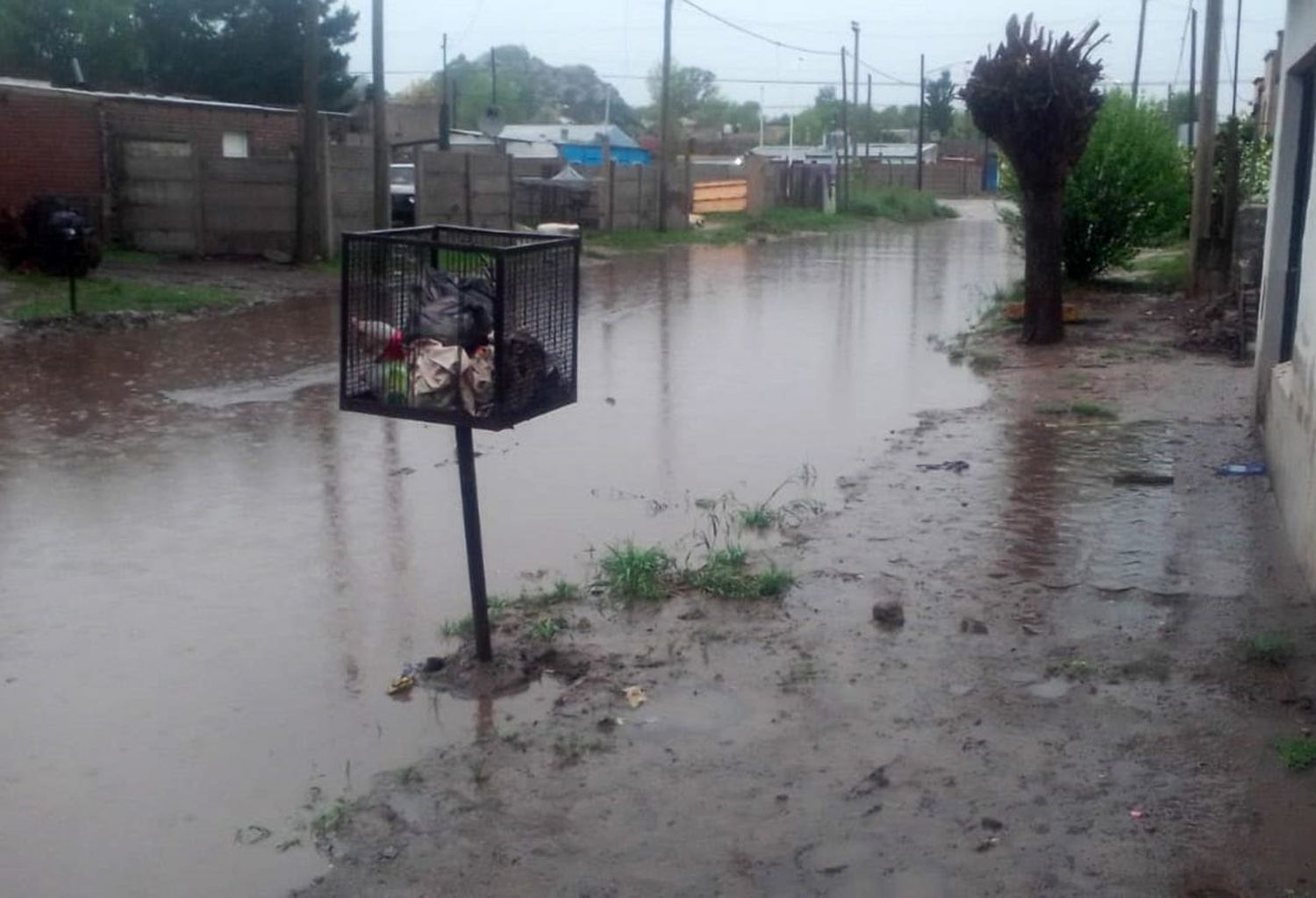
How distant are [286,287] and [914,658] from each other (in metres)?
16.9

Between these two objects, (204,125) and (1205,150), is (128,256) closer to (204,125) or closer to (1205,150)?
(204,125)

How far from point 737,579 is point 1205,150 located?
1474 centimetres

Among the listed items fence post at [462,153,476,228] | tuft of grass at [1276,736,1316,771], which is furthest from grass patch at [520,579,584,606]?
fence post at [462,153,476,228]

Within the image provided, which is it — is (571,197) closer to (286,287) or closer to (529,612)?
(286,287)

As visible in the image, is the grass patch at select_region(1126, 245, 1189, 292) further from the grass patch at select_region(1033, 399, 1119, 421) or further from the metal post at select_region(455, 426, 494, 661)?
the metal post at select_region(455, 426, 494, 661)

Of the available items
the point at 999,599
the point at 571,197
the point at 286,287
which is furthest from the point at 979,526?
the point at 571,197

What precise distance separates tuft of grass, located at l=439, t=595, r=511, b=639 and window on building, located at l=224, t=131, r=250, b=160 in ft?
75.4

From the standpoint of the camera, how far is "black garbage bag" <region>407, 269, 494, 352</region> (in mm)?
5512

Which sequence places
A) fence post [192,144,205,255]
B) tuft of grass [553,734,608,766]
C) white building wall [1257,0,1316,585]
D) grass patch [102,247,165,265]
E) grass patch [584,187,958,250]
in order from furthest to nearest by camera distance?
grass patch [584,187,958,250], fence post [192,144,205,255], grass patch [102,247,165,265], white building wall [1257,0,1316,585], tuft of grass [553,734,608,766]

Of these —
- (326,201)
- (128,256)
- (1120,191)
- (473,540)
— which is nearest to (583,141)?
(326,201)

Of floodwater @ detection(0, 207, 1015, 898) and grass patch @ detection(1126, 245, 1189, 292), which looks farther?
grass patch @ detection(1126, 245, 1189, 292)

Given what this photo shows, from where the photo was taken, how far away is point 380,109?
23844 millimetres

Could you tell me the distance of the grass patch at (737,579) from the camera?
23.0ft

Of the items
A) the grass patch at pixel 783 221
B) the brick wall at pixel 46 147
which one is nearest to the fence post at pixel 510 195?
the grass patch at pixel 783 221
